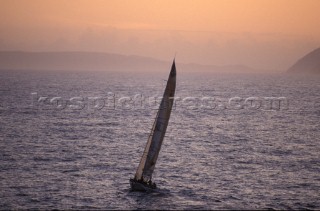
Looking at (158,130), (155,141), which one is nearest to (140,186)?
(155,141)

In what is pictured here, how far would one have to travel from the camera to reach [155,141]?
1706 inches

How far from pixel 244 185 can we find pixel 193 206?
1003 centimetres

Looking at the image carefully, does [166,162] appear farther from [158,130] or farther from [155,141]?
[158,130]

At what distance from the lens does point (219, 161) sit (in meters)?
61.3

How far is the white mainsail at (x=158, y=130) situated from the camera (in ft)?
137

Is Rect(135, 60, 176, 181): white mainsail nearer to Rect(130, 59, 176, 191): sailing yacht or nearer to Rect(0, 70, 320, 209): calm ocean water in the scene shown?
Rect(130, 59, 176, 191): sailing yacht

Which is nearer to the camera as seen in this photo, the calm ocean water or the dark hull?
the calm ocean water

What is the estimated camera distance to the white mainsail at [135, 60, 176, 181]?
41.8 metres

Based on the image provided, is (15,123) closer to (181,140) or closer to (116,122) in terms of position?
(116,122)

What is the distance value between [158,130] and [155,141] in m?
1.28

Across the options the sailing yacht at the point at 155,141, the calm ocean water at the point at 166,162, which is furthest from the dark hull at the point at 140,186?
the calm ocean water at the point at 166,162

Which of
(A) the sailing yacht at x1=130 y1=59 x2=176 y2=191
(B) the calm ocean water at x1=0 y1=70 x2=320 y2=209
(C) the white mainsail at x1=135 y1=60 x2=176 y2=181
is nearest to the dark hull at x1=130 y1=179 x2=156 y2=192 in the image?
(A) the sailing yacht at x1=130 y1=59 x2=176 y2=191

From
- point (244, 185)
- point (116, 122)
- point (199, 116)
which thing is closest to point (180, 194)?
point (244, 185)

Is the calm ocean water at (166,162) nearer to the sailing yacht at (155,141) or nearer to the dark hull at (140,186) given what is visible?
the dark hull at (140,186)
